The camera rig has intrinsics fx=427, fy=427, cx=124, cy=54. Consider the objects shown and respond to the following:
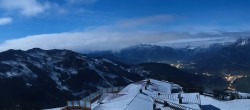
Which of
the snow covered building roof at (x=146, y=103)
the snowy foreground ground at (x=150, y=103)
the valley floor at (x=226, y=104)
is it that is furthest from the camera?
the valley floor at (x=226, y=104)

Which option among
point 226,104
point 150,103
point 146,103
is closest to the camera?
point 146,103

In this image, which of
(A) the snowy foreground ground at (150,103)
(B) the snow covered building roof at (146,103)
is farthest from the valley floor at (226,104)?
(B) the snow covered building roof at (146,103)

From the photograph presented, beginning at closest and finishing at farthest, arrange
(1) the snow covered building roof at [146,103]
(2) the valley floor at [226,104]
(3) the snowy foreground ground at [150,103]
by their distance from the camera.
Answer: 1. (1) the snow covered building roof at [146,103]
2. (3) the snowy foreground ground at [150,103]
3. (2) the valley floor at [226,104]

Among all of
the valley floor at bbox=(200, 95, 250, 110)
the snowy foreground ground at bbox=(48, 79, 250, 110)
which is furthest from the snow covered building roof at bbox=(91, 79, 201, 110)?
the valley floor at bbox=(200, 95, 250, 110)

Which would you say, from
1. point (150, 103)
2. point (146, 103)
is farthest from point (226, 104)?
point (146, 103)

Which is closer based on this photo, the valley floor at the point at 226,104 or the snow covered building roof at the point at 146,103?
the snow covered building roof at the point at 146,103

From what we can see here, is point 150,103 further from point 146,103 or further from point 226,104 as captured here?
point 226,104

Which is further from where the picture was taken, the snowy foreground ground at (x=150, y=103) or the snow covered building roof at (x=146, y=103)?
the snowy foreground ground at (x=150, y=103)

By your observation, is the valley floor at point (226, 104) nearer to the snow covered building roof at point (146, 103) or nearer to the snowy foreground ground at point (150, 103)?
the snowy foreground ground at point (150, 103)

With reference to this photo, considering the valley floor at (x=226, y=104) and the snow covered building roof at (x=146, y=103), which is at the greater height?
the snow covered building roof at (x=146, y=103)

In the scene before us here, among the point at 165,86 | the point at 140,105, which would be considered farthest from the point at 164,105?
the point at 165,86

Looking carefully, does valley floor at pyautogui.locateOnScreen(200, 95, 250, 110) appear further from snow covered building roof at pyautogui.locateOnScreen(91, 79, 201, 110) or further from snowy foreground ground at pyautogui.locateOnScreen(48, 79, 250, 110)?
snow covered building roof at pyautogui.locateOnScreen(91, 79, 201, 110)
